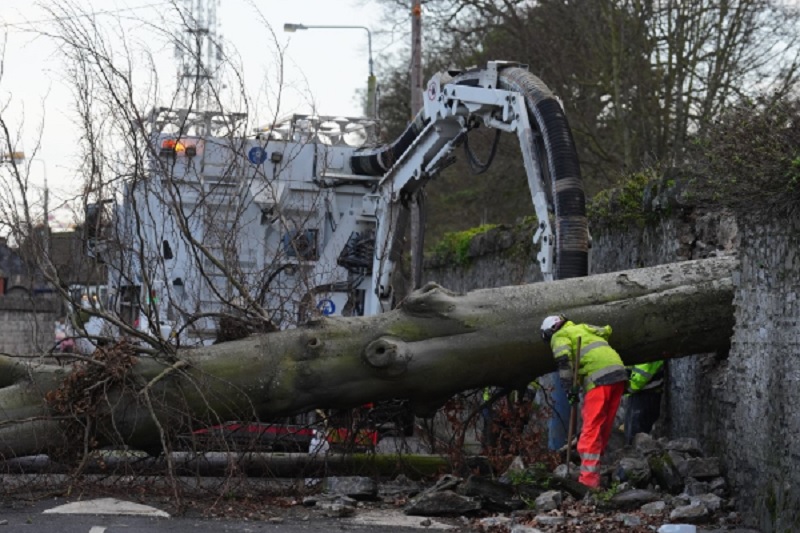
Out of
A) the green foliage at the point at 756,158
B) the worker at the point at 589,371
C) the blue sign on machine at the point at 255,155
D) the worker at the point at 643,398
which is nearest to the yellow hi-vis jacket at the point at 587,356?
the worker at the point at 589,371

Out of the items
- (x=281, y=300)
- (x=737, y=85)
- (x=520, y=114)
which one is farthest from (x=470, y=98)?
(x=737, y=85)

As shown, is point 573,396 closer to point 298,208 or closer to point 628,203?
point 628,203

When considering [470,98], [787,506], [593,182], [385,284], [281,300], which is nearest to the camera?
[787,506]

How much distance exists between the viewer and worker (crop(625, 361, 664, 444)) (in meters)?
12.5

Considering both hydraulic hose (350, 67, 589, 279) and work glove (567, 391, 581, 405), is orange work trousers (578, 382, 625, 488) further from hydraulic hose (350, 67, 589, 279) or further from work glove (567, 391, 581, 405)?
hydraulic hose (350, 67, 589, 279)

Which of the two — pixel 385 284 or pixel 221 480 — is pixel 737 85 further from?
pixel 221 480

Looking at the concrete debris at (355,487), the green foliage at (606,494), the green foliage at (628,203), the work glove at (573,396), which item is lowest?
the concrete debris at (355,487)

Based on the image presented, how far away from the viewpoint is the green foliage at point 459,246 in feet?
73.2

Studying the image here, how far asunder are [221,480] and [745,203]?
4400mm

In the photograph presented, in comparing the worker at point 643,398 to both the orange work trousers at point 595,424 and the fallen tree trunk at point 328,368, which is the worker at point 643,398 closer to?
the fallen tree trunk at point 328,368

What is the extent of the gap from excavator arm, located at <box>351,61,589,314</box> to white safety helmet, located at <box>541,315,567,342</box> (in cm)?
201

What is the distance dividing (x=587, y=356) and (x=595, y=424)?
19.9 inches

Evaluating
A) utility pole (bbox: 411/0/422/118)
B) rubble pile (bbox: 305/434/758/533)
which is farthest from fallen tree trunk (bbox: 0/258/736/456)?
utility pole (bbox: 411/0/422/118)

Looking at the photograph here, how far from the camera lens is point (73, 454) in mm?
10648
